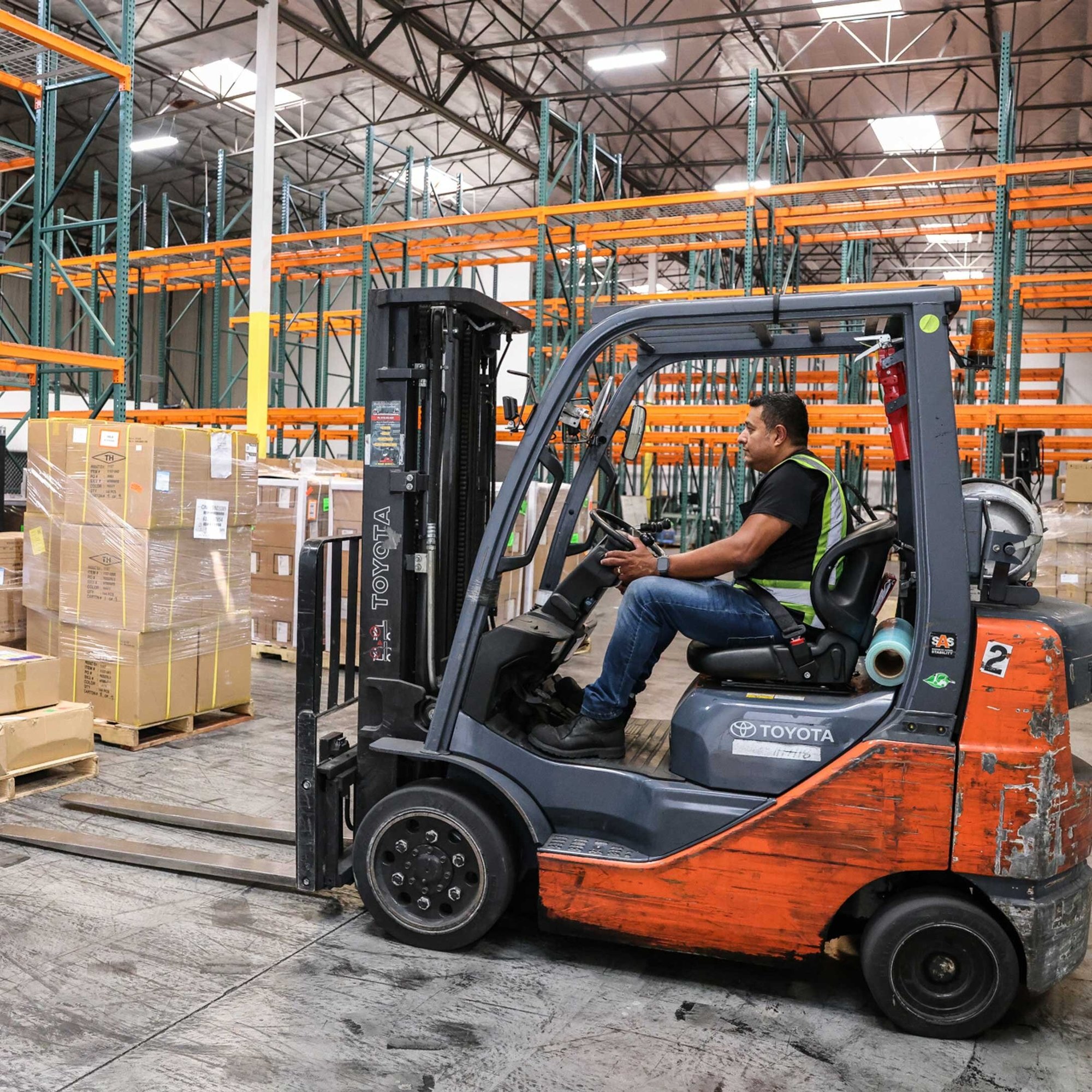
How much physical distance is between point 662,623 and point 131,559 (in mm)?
3654

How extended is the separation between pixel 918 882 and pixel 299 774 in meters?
2.04

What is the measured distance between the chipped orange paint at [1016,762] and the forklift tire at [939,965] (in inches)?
6.7

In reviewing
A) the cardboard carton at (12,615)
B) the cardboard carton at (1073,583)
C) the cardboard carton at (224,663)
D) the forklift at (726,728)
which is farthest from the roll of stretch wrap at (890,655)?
the cardboard carton at (1073,583)

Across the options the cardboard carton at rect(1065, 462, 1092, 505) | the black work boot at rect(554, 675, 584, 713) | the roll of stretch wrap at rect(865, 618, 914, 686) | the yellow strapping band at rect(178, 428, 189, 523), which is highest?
the cardboard carton at rect(1065, 462, 1092, 505)

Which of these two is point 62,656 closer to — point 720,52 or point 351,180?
point 720,52

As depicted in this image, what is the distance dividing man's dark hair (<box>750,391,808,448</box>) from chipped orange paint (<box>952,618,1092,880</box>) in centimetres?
93

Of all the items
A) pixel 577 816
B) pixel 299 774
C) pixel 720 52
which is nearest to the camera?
pixel 577 816

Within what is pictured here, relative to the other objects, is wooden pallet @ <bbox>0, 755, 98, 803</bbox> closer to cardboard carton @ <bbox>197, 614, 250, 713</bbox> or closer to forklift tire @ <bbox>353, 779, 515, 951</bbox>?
cardboard carton @ <bbox>197, 614, 250, 713</bbox>

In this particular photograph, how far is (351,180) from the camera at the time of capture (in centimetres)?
2036

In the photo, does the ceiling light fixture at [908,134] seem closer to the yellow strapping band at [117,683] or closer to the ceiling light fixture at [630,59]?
the ceiling light fixture at [630,59]

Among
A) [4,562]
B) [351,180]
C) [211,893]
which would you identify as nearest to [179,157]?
[351,180]

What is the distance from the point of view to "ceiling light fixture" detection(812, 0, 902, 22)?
1217 centimetres

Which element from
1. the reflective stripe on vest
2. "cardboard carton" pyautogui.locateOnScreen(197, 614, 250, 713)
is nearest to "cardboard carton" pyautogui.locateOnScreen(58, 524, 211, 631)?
"cardboard carton" pyautogui.locateOnScreen(197, 614, 250, 713)

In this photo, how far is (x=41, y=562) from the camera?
6105 millimetres
